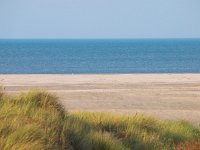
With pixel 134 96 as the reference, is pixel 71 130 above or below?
above

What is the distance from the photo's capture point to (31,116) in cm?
1016

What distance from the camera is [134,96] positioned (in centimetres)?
2667

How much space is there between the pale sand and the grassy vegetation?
5.66 m

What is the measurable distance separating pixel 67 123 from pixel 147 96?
1620 centimetres

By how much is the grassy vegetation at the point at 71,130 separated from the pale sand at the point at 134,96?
566cm

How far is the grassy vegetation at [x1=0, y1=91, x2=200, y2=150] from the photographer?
841 centimetres

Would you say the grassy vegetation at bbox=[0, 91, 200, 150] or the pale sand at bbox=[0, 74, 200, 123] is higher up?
the grassy vegetation at bbox=[0, 91, 200, 150]

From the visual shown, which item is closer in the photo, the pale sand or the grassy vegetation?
the grassy vegetation

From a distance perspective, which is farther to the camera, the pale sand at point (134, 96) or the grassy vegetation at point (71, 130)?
the pale sand at point (134, 96)

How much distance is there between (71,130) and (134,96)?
54.0ft

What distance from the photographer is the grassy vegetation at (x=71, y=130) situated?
8414 millimetres

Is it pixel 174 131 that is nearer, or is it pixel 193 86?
pixel 174 131

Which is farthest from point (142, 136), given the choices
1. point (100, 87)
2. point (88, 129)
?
point (100, 87)

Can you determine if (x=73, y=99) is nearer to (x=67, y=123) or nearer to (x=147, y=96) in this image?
(x=147, y=96)
